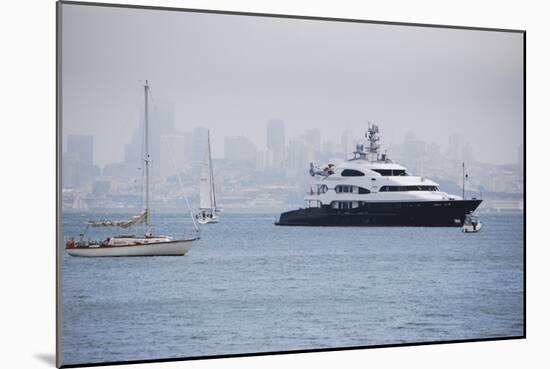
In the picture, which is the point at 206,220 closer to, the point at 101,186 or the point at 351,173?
the point at 101,186

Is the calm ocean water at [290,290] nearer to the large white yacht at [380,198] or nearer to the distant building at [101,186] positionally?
the large white yacht at [380,198]

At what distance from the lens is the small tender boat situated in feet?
26.8

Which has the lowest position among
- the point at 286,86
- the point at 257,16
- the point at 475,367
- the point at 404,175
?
the point at 475,367

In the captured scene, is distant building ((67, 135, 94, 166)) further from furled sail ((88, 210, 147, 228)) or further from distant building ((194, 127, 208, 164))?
distant building ((194, 127, 208, 164))

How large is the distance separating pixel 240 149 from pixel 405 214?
1.44 m

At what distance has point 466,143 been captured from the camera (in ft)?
26.8

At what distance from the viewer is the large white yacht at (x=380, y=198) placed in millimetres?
7918

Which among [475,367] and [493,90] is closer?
[475,367]

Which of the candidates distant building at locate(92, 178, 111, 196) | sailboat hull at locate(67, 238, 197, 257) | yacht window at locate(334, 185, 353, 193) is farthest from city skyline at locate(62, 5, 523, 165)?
sailboat hull at locate(67, 238, 197, 257)

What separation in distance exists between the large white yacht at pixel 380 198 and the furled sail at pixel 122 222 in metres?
1.34

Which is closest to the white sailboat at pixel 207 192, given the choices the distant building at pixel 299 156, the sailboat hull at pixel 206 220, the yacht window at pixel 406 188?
the sailboat hull at pixel 206 220
